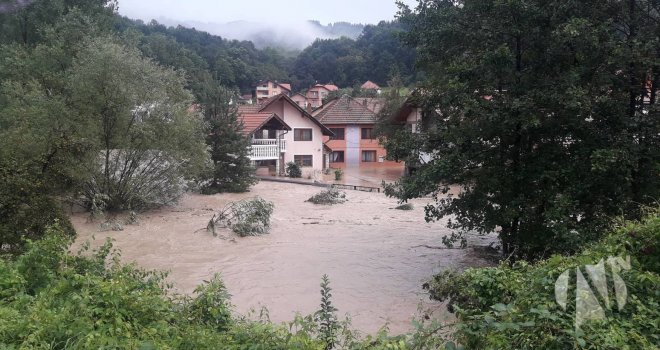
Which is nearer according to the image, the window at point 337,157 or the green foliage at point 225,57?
the window at point 337,157

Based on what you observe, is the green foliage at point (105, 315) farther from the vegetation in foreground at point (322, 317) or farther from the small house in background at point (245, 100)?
the small house in background at point (245, 100)

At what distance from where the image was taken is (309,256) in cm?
1473

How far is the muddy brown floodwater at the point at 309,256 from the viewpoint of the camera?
10.6 m

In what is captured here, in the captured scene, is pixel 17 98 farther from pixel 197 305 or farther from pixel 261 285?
pixel 197 305

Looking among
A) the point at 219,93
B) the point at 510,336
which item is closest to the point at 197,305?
the point at 510,336

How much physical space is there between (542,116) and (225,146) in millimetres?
19542

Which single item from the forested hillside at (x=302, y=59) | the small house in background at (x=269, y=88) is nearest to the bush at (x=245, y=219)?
the forested hillside at (x=302, y=59)

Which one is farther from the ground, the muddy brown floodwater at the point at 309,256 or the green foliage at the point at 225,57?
the green foliage at the point at 225,57

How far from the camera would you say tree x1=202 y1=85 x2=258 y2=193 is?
27.3 metres

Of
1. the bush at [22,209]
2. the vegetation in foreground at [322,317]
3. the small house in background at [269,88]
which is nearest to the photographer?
the vegetation in foreground at [322,317]

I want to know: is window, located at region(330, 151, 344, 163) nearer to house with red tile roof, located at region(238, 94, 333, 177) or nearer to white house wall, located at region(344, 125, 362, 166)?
white house wall, located at region(344, 125, 362, 166)

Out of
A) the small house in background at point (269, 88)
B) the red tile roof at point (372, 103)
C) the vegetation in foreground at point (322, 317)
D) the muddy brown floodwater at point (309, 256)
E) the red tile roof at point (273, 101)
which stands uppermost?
the small house in background at point (269, 88)

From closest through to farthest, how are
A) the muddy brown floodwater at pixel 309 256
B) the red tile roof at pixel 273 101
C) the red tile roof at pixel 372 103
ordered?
the muddy brown floodwater at pixel 309 256
the red tile roof at pixel 273 101
the red tile roof at pixel 372 103

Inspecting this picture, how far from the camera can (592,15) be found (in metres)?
10.1
